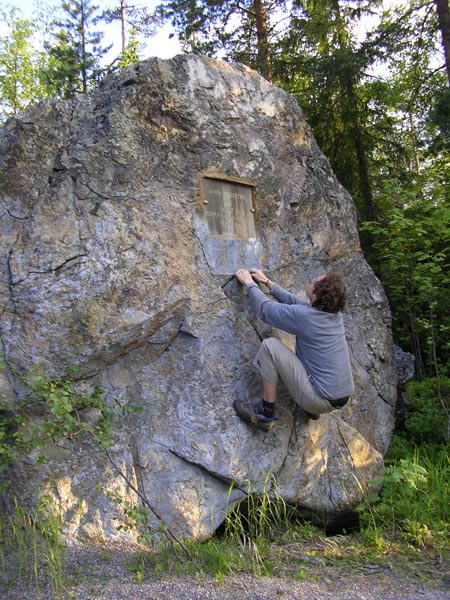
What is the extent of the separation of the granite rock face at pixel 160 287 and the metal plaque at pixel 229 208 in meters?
0.02

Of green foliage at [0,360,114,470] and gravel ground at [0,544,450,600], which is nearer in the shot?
gravel ground at [0,544,450,600]

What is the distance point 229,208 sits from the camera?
4.97 meters

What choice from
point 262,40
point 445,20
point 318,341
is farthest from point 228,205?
point 262,40

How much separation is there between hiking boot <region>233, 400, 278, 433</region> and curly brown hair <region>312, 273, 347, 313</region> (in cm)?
98

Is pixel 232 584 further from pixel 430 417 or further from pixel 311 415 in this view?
pixel 430 417

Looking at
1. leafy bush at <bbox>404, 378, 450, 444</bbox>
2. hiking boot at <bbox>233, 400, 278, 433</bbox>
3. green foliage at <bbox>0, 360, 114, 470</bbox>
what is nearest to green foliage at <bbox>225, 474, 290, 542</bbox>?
hiking boot at <bbox>233, 400, 278, 433</bbox>

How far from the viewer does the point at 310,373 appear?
4398mm

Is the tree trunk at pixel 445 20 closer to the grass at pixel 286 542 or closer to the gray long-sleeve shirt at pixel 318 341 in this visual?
the gray long-sleeve shirt at pixel 318 341

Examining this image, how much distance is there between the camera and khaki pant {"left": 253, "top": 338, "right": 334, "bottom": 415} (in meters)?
4.36

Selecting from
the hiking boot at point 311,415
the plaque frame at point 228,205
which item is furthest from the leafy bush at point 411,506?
the plaque frame at point 228,205

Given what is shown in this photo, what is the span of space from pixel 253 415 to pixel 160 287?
127 centimetres

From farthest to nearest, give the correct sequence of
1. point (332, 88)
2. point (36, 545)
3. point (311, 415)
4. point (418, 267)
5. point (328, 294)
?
point (332, 88), point (418, 267), point (311, 415), point (328, 294), point (36, 545)

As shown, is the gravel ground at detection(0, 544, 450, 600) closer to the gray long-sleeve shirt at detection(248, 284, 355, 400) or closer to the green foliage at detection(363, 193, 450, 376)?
the gray long-sleeve shirt at detection(248, 284, 355, 400)

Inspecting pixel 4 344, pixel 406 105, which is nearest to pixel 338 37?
pixel 406 105
